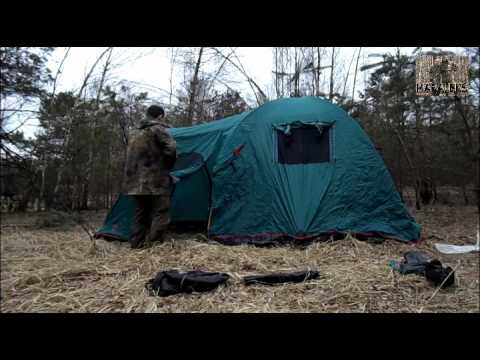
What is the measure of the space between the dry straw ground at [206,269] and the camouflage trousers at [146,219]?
0.55ft

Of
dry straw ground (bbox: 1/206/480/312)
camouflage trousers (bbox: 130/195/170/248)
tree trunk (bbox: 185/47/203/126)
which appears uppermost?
tree trunk (bbox: 185/47/203/126)

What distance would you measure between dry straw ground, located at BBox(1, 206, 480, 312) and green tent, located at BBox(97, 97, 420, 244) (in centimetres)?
43

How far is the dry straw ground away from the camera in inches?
55.9

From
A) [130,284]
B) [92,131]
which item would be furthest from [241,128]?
[92,131]

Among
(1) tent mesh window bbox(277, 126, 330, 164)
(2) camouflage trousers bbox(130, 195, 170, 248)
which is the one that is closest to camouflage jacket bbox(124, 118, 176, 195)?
(2) camouflage trousers bbox(130, 195, 170, 248)

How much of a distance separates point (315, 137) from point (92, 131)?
18.2 feet

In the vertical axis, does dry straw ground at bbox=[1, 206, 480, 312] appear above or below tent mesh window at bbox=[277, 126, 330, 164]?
below

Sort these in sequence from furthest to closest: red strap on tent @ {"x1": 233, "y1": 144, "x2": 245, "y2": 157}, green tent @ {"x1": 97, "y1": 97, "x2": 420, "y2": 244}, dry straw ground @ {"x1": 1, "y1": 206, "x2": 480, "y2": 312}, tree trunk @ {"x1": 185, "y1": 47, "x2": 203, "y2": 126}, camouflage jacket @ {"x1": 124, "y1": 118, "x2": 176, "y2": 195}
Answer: tree trunk @ {"x1": 185, "y1": 47, "x2": 203, "y2": 126}, red strap on tent @ {"x1": 233, "y1": 144, "x2": 245, "y2": 157}, green tent @ {"x1": 97, "y1": 97, "x2": 420, "y2": 244}, camouflage jacket @ {"x1": 124, "y1": 118, "x2": 176, "y2": 195}, dry straw ground @ {"x1": 1, "y1": 206, "x2": 480, "y2": 312}

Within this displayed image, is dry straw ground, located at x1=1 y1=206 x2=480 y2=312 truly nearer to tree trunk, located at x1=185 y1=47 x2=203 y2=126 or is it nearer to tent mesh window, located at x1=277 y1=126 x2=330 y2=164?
tent mesh window, located at x1=277 y1=126 x2=330 y2=164

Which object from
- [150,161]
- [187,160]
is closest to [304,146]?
[187,160]

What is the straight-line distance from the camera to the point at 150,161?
3.37 metres

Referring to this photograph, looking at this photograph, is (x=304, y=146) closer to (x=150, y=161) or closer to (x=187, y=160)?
(x=187, y=160)

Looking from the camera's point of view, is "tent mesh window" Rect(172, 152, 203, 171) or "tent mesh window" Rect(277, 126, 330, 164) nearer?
"tent mesh window" Rect(277, 126, 330, 164)
